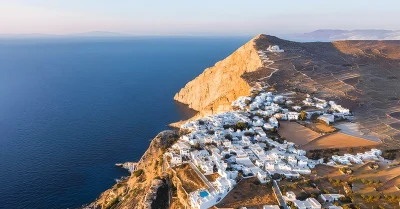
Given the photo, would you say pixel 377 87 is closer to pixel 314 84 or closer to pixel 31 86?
pixel 314 84

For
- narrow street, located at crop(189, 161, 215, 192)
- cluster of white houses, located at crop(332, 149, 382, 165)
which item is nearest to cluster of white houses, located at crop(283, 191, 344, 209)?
narrow street, located at crop(189, 161, 215, 192)

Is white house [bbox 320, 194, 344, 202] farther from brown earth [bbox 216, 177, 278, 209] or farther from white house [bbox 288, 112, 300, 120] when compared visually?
white house [bbox 288, 112, 300, 120]

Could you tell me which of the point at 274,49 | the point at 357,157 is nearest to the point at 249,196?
the point at 357,157

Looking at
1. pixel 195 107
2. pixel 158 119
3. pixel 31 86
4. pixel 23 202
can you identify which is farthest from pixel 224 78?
pixel 31 86

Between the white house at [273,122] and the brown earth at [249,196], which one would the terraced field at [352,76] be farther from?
the brown earth at [249,196]

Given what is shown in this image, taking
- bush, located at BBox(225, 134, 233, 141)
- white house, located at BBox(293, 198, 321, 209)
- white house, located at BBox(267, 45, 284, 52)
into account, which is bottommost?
white house, located at BBox(293, 198, 321, 209)
